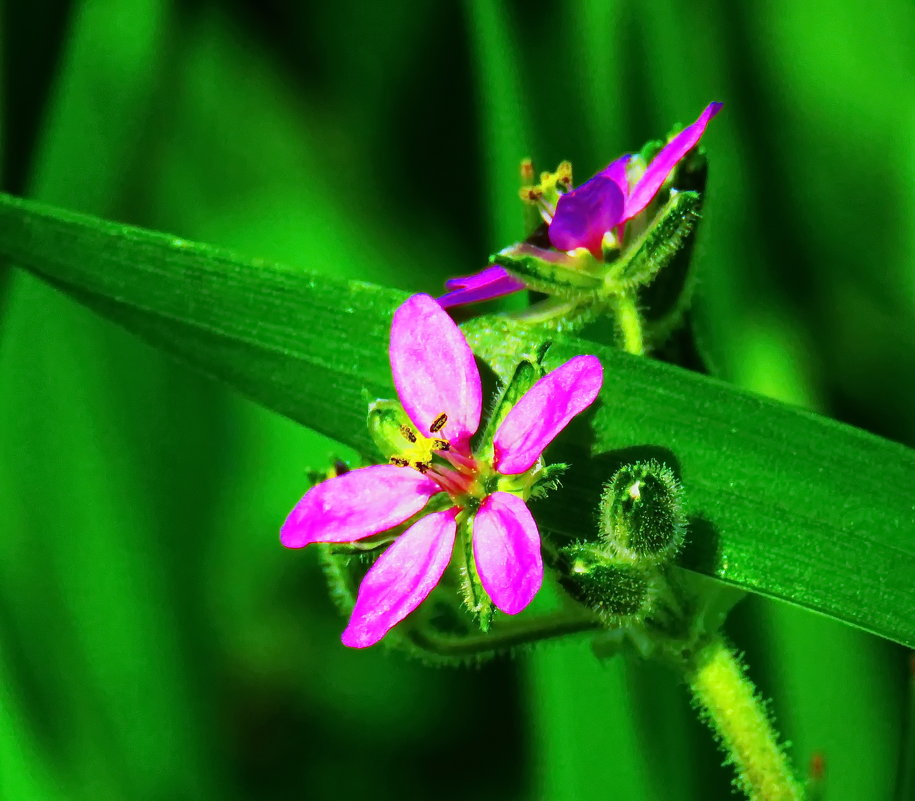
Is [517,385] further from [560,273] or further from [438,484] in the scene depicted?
[560,273]

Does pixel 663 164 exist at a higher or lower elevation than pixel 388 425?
higher

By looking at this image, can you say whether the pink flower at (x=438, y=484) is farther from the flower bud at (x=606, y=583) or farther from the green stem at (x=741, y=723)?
the green stem at (x=741, y=723)

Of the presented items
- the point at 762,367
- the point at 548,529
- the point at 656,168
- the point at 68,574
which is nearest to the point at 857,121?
the point at 762,367

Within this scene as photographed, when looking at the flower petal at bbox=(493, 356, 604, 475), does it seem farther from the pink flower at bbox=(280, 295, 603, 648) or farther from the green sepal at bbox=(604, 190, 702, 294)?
the green sepal at bbox=(604, 190, 702, 294)

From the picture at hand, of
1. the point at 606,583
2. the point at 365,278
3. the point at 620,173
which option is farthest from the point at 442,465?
the point at 365,278

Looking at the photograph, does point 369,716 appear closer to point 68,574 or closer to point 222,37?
point 68,574

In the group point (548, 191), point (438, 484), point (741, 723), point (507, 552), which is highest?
point (548, 191)
